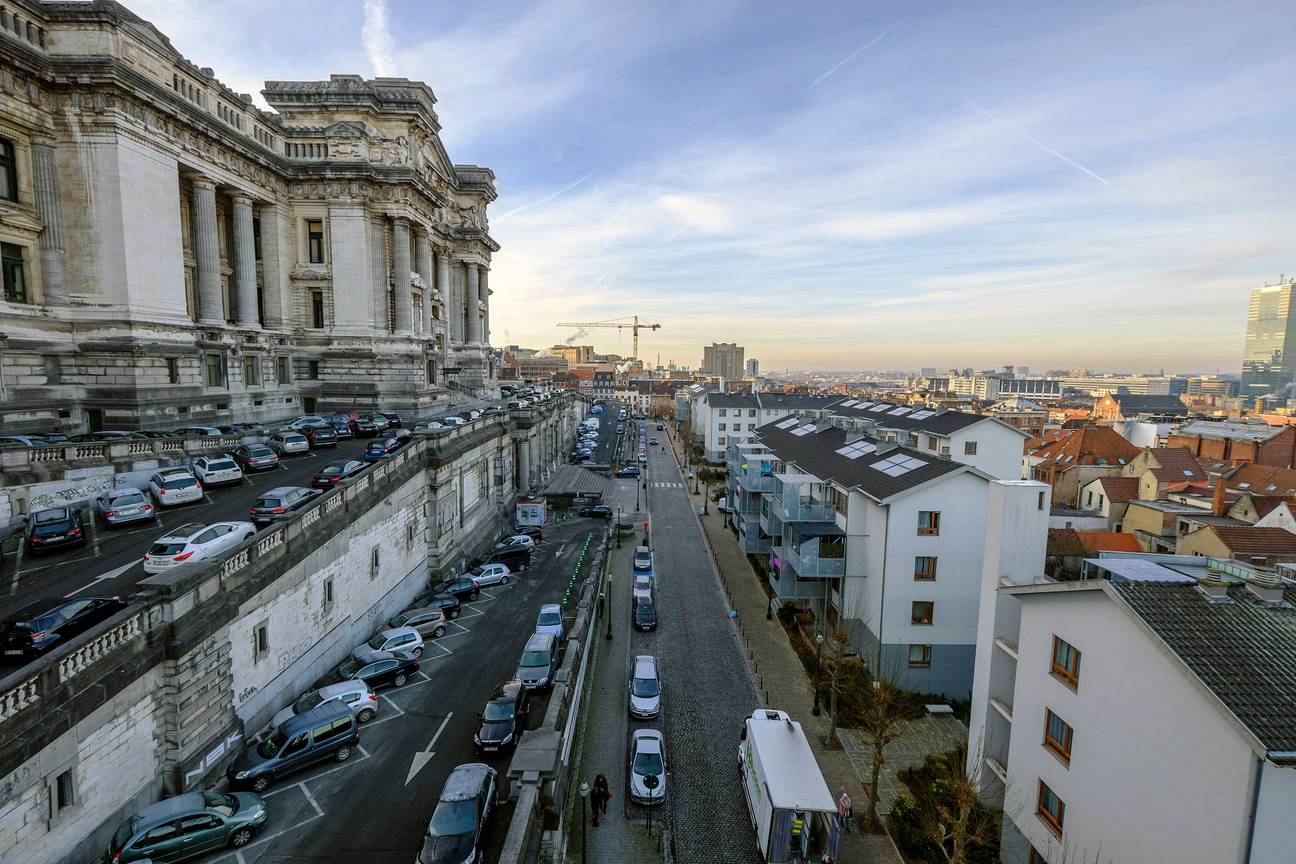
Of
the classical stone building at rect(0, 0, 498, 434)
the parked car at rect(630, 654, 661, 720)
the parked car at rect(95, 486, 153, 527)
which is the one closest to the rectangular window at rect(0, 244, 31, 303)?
the classical stone building at rect(0, 0, 498, 434)

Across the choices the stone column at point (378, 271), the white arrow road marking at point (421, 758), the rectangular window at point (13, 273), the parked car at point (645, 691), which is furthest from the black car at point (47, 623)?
the stone column at point (378, 271)

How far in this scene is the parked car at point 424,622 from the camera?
32781mm

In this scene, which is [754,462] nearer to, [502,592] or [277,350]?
[502,592]

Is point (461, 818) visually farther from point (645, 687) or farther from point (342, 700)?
point (645, 687)

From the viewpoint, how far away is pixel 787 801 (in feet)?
65.3

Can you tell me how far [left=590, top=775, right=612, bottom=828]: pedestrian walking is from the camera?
73.8 ft

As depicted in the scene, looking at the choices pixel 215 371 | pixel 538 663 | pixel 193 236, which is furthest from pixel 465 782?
pixel 193 236

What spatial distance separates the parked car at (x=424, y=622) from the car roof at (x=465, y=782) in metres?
13.8

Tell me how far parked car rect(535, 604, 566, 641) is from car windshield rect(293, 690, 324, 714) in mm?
11397

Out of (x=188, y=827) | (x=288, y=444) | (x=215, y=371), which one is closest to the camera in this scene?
(x=188, y=827)

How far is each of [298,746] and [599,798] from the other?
10.3 m

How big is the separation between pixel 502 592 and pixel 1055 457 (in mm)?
71918

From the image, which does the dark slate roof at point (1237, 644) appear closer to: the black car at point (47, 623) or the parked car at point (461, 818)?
the parked car at point (461, 818)

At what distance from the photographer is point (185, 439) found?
34.8 meters
